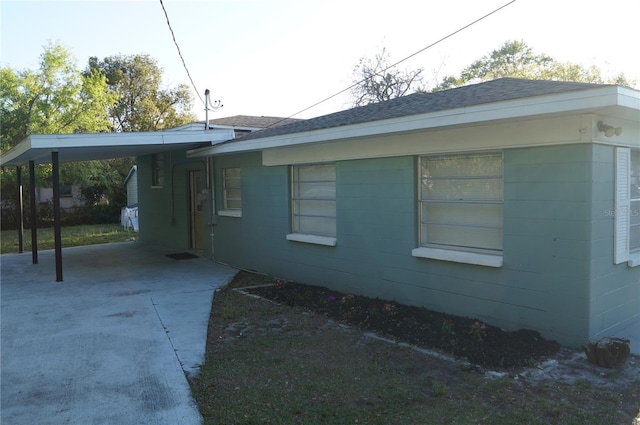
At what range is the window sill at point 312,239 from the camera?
26.8 ft

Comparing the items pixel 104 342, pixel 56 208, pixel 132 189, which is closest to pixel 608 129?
pixel 104 342

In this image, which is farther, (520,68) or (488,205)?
(520,68)

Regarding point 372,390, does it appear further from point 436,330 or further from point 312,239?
point 312,239

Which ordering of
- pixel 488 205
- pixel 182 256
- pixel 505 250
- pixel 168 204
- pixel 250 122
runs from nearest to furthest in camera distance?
1. pixel 505 250
2. pixel 488 205
3. pixel 182 256
4. pixel 168 204
5. pixel 250 122

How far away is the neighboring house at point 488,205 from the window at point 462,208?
15mm

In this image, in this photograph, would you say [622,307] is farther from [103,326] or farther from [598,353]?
[103,326]

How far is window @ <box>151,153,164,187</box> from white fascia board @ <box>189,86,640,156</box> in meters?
7.47

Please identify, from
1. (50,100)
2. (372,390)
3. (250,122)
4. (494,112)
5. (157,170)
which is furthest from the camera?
(50,100)

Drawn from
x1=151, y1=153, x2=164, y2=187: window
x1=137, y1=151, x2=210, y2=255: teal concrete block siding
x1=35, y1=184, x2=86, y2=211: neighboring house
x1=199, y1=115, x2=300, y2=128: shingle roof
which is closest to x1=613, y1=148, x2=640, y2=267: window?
x1=137, y1=151, x2=210, y2=255: teal concrete block siding

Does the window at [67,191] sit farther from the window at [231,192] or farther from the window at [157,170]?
the window at [231,192]

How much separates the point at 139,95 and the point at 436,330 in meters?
33.1

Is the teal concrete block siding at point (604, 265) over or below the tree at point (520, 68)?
below

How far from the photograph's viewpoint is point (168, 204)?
13.9 meters

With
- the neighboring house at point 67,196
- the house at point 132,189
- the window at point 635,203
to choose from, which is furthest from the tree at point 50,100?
the window at point 635,203
